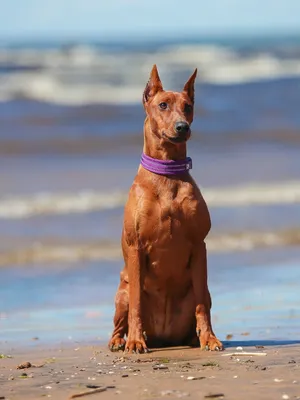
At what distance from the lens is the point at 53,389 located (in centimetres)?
497

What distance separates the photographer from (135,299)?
6.31 metres

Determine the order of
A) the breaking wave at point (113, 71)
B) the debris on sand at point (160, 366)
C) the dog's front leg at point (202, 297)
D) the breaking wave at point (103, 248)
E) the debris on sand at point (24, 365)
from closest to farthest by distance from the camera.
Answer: the debris on sand at point (160, 366)
the debris on sand at point (24, 365)
the dog's front leg at point (202, 297)
the breaking wave at point (103, 248)
the breaking wave at point (113, 71)

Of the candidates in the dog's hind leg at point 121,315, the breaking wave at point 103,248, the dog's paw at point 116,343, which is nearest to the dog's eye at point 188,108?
the dog's hind leg at point 121,315

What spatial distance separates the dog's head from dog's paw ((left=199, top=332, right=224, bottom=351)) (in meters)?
1.11

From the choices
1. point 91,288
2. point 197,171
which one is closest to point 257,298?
point 91,288

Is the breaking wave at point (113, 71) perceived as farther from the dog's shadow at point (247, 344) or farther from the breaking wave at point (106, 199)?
the dog's shadow at point (247, 344)

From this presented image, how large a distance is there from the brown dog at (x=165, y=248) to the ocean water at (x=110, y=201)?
0.59 m

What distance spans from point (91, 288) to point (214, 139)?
1051 centimetres

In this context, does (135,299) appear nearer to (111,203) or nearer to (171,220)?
(171,220)

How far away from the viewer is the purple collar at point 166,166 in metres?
6.32

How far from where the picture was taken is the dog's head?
6.21 meters

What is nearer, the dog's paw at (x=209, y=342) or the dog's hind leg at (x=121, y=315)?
the dog's paw at (x=209, y=342)

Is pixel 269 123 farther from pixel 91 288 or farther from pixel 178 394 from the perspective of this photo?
pixel 178 394

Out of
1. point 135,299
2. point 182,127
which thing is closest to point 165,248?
point 135,299
